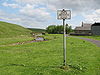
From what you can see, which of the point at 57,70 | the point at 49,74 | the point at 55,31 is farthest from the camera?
the point at 55,31

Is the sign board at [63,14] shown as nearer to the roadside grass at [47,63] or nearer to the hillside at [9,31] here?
the roadside grass at [47,63]

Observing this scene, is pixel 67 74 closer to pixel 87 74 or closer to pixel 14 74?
pixel 87 74

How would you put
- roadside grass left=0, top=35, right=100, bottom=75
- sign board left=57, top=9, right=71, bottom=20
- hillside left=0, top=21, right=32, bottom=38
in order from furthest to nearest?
1. hillside left=0, top=21, right=32, bottom=38
2. sign board left=57, top=9, right=71, bottom=20
3. roadside grass left=0, top=35, right=100, bottom=75

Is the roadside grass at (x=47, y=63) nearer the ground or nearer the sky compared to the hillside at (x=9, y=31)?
nearer the ground

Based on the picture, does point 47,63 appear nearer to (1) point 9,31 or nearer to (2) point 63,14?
(2) point 63,14

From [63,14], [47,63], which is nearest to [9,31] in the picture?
[47,63]

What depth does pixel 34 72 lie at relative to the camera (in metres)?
7.57

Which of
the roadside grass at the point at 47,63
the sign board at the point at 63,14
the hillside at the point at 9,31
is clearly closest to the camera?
the roadside grass at the point at 47,63

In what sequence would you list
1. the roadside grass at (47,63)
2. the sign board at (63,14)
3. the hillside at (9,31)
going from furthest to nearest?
the hillside at (9,31) < the sign board at (63,14) < the roadside grass at (47,63)

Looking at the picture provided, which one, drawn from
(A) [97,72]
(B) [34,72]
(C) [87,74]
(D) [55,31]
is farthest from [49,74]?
(D) [55,31]

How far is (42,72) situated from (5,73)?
2179 millimetres

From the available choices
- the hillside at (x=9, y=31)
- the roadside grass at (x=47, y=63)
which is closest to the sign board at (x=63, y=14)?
the roadside grass at (x=47, y=63)

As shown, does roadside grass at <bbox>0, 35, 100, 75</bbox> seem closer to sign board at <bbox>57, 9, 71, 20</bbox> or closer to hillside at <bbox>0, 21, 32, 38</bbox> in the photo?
sign board at <bbox>57, 9, 71, 20</bbox>

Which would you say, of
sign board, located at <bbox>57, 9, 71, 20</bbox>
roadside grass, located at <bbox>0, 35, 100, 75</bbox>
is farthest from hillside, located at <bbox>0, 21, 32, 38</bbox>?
sign board, located at <bbox>57, 9, 71, 20</bbox>
